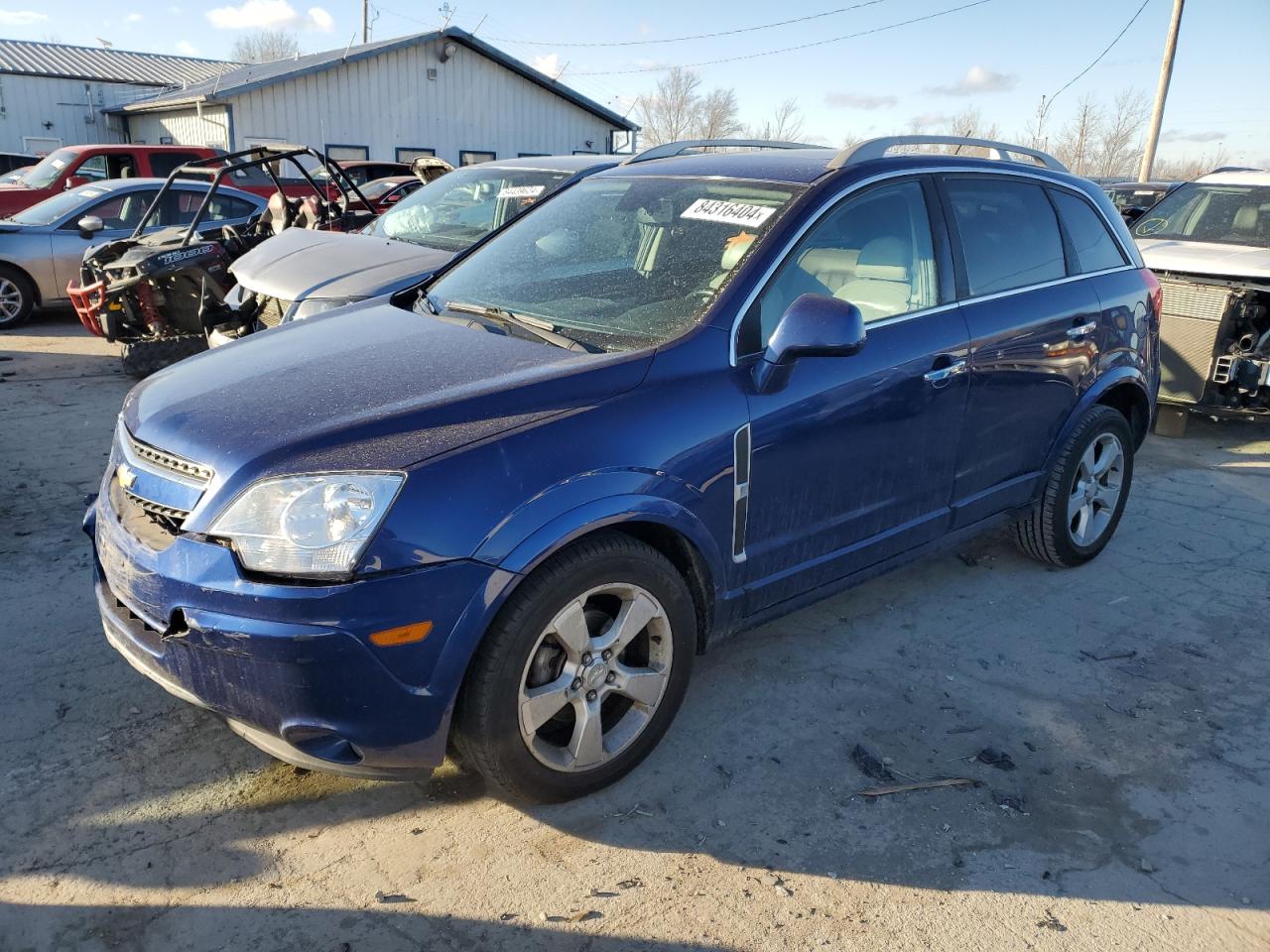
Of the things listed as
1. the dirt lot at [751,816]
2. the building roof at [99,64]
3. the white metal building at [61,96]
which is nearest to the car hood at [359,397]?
the dirt lot at [751,816]

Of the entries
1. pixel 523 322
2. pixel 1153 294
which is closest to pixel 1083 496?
pixel 1153 294

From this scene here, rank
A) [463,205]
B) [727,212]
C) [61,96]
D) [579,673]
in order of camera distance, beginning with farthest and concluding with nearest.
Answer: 1. [61,96]
2. [463,205]
3. [727,212]
4. [579,673]

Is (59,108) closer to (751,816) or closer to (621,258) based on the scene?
(621,258)

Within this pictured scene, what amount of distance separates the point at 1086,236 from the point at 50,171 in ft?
42.5

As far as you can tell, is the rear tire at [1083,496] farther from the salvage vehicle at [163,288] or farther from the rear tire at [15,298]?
the rear tire at [15,298]

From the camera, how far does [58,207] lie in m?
10.4

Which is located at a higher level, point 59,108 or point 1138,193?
point 59,108

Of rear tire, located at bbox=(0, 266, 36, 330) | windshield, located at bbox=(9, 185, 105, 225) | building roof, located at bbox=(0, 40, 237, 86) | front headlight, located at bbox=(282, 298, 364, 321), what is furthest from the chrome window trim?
building roof, located at bbox=(0, 40, 237, 86)

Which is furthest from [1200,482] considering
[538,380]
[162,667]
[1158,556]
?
[162,667]

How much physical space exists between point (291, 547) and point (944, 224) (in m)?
2.78

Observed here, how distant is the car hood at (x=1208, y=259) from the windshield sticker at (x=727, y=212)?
508 centimetres

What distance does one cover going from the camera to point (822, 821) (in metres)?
2.88

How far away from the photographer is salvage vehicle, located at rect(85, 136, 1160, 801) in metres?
2.40

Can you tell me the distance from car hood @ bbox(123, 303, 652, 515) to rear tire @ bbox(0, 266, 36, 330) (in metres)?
8.47
